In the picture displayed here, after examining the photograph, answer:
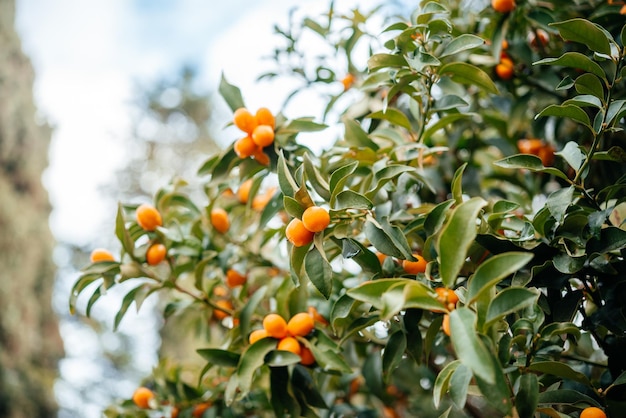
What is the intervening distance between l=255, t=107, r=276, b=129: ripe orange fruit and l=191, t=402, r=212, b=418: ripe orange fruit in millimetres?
567

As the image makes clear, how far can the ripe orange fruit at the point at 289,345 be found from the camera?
2.40 ft

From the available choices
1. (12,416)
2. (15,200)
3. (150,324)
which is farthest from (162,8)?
(12,416)

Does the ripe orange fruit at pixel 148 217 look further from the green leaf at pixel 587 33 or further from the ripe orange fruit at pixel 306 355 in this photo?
the green leaf at pixel 587 33

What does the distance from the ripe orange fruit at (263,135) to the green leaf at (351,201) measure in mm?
224

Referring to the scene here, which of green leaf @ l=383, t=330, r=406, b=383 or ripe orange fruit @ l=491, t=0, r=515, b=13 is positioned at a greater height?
ripe orange fruit @ l=491, t=0, r=515, b=13

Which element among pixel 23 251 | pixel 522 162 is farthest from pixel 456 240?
pixel 23 251

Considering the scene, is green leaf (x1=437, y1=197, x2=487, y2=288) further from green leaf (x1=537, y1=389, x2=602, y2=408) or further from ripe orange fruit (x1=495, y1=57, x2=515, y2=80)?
ripe orange fruit (x1=495, y1=57, x2=515, y2=80)

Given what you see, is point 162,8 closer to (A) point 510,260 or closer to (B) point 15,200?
(B) point 15,200

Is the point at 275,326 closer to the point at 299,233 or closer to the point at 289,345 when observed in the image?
the point at 289,345

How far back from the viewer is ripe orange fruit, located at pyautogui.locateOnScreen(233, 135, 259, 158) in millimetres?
806

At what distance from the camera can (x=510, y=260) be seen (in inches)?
17.4

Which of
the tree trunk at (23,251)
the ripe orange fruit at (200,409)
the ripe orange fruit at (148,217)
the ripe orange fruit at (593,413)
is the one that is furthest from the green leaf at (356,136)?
the tree trunk at (23,251)

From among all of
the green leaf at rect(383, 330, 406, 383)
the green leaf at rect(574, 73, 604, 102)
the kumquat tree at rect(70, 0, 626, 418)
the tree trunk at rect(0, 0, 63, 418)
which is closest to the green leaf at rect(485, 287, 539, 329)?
the kumquat tree at rect(70, 0, 626, 418)

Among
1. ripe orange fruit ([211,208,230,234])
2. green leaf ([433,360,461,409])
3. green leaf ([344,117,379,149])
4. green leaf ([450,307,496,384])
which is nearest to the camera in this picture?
green leaf ([450,307,496,384])
